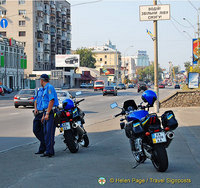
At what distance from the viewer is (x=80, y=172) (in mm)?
6945

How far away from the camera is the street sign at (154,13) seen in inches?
800

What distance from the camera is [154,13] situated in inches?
804

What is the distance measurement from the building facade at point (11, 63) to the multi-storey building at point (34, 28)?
1189 cm

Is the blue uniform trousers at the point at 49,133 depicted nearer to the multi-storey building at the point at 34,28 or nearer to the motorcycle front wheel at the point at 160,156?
the motorcycle front wheel at the point at 160,156

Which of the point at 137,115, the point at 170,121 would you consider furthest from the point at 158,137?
the point at 137,115

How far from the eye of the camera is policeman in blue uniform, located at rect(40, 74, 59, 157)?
28.3 feet

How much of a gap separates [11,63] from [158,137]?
68595mm

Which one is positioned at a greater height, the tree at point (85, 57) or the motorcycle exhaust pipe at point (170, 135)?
the tree at point (85, 57)

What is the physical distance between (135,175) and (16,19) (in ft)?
294

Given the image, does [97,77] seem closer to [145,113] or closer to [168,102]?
[168,102]

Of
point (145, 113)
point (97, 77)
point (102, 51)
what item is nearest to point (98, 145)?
point (145, 113)

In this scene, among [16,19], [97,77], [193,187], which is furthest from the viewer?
[97,77]

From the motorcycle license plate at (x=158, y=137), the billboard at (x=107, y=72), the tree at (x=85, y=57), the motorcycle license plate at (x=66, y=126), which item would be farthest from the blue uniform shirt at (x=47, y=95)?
the tree at (x=85, y=57)

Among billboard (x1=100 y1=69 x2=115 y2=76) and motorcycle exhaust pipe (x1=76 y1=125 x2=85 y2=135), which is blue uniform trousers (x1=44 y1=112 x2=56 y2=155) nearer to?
motorcycle exhaust pipe (x1=76 y1=125 x2=85 y2=135)
